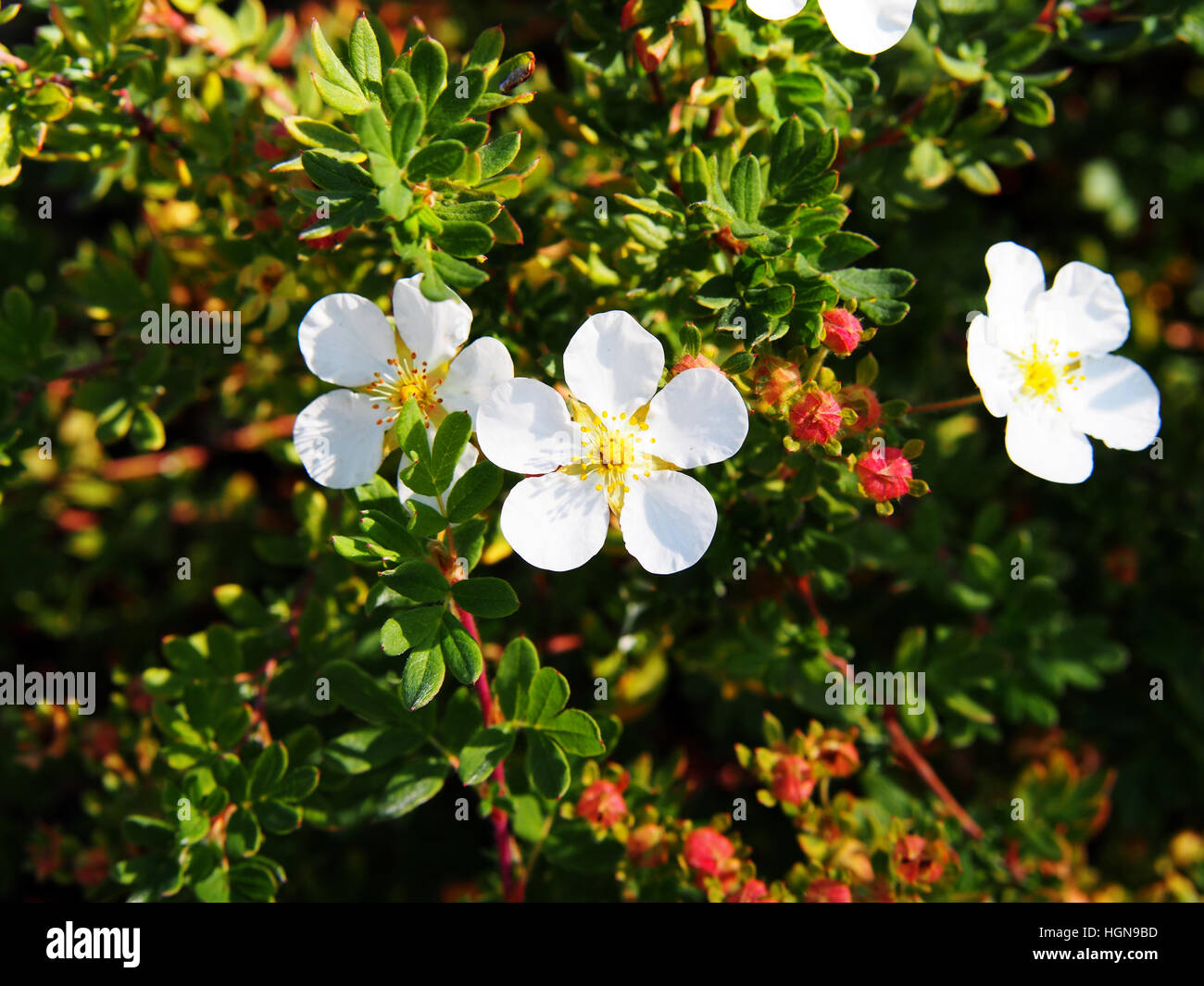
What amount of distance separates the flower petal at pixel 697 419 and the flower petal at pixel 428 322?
0.38 m

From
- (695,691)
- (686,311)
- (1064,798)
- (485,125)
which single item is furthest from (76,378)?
(1064,798)

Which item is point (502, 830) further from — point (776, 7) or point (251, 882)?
point (776, 7)

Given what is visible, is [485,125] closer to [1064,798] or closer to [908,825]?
[908,825]

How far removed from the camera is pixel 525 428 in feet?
5.67

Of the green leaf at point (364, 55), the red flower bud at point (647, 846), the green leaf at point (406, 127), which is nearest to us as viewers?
the green leaf at point (406, 127)

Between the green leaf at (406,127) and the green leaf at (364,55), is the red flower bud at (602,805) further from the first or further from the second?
the green leaf at (364,55)

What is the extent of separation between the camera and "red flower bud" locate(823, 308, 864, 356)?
1675 millimetres

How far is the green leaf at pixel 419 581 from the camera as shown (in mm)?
1638

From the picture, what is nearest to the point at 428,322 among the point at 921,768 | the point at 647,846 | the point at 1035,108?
the point at 647,846

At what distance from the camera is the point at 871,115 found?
242 centimetres

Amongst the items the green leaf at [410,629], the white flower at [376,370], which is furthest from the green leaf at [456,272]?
the green leaf at [410,629]

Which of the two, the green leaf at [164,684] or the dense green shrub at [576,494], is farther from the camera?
the green leaf at [164,684]

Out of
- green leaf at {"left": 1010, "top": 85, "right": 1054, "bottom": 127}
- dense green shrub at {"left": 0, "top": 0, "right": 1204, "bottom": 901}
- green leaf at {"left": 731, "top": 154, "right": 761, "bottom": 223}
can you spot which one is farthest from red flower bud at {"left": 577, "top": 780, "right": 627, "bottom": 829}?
green leaf at {"left": 1010, "top": 85, "right": 1054, "bottom": 127}
